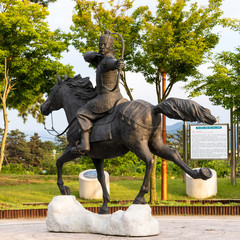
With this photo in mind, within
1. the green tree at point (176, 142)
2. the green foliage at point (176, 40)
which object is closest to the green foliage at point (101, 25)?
the green foliage at point (176, 40)

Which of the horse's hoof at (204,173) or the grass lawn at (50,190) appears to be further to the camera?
the grass lawn at (50,190)

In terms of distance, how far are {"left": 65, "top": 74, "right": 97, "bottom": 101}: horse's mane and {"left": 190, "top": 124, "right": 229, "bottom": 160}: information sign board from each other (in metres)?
10.4

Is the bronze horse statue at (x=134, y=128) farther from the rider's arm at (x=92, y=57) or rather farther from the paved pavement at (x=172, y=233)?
the paved pavement at (x=172, y=233)

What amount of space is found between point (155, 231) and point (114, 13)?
1105cm

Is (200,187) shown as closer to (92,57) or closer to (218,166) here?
(92,57)

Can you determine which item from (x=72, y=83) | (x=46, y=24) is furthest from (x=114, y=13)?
(x=72, y=83)

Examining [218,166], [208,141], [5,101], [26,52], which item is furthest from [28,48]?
[218,166]

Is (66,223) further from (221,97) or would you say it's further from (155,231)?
A: (221,97)

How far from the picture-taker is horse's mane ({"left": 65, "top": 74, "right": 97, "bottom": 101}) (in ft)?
29.9

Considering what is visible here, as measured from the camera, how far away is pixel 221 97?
16.3 m

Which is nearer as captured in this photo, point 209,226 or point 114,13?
point 209,226

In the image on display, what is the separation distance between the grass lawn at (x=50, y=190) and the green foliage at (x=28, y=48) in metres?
3.78

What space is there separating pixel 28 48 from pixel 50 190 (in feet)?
18.8

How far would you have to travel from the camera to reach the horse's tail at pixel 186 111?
786cm
